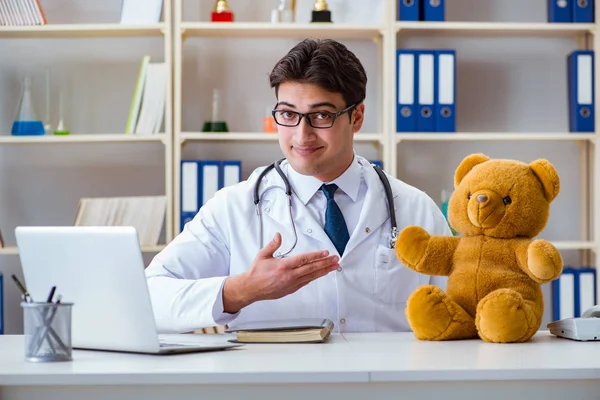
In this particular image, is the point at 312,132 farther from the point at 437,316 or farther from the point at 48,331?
the point at 48,331

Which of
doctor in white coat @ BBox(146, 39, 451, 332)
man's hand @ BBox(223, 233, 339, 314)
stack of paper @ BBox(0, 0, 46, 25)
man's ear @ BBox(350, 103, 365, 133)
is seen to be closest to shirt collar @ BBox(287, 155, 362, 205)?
doctor in white coat @ BBox(146, 39, 451, 332)

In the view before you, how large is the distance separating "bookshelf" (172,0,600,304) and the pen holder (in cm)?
183

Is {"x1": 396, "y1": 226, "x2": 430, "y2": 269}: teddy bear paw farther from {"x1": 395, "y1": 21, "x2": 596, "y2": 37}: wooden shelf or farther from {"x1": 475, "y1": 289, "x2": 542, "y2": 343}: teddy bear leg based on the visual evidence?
{"x1": 395, "y1": 21, "x2": 596, "y2": 37}: wooden shelf

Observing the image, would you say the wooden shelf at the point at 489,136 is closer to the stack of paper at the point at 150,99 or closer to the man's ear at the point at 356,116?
the stack of paper at the point at 150,99

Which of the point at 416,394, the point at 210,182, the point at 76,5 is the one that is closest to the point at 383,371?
the point at 416,394

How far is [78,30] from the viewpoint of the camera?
3148 mm

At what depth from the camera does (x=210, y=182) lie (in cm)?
310

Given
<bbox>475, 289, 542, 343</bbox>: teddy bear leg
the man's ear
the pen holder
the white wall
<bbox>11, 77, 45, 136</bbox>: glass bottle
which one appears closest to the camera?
the pen holder

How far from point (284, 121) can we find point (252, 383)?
37.7 inches

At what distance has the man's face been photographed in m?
1.95

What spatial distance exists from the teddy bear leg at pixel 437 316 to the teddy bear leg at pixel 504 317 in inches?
1.6

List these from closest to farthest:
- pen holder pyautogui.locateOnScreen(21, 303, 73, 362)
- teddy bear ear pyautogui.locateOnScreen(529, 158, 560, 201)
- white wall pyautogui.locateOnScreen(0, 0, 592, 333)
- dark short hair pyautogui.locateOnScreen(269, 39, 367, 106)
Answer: pen holder pyautogui.locateOnScreen(21, 303, 73, 362) → teddy bear ear pyautogui.locateOnScreen(529, 158, 560, 201) → dark short hair pyautogui.locateOnScreen(269, 39, 367, 106) → white wall pyautogui.locateOnScreen(0, 0, 592, 333)

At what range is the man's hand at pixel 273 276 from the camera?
1.55 meters

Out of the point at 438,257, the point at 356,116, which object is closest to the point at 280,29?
the point at 356,116
